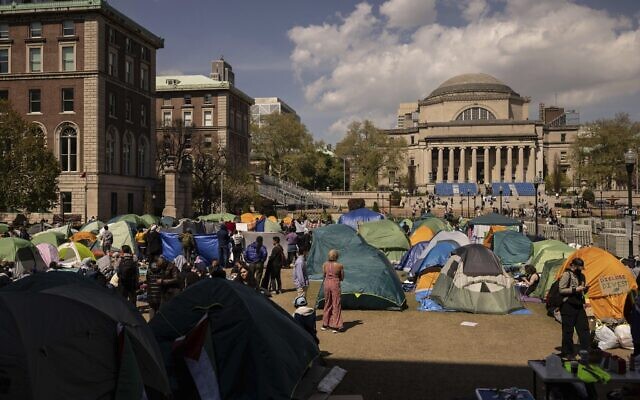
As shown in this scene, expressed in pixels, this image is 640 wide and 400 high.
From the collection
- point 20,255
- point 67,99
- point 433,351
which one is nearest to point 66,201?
point 67,99

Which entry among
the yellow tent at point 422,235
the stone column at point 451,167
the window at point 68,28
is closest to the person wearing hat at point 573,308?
the yellow tent at point 422,235

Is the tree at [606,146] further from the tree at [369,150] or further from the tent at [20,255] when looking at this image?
the tent at [20,255]

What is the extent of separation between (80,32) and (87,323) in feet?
138

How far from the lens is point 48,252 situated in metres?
20.5

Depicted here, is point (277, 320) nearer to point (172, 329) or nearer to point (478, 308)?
point (172, 329)

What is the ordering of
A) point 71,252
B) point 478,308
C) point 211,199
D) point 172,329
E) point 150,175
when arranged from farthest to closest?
point 211,199 < point 150,175 < point 71,252 < point 478,308 < point 172,329

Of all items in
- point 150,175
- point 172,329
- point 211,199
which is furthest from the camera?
point 211,199

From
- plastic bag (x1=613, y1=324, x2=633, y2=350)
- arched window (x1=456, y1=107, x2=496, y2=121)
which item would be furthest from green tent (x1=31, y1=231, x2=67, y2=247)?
arched window (x1=456, y1=107, x2=496, y2=121)

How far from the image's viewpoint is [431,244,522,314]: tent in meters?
15.0

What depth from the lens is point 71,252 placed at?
20.5 metres

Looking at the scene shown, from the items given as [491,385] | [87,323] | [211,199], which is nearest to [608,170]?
[211,199]

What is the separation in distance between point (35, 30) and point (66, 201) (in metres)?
13.1

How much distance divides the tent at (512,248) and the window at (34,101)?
36.0 metres

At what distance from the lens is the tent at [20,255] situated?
18000 mm
